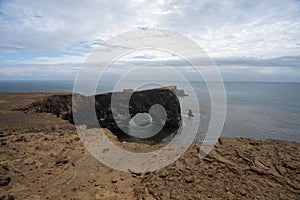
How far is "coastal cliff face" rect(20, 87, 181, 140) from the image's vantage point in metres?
28.2

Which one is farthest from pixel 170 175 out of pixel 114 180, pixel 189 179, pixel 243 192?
pixel 243 192

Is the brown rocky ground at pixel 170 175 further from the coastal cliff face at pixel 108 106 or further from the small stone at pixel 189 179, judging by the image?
the coastal cliff face at pixel 108 106

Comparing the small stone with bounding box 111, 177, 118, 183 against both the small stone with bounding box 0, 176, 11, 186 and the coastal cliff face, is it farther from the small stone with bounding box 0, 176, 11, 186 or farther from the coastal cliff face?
the coastal cliff face

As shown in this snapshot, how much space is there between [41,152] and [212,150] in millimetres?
9141

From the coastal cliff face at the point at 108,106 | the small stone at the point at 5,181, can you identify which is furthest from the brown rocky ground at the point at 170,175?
the coastal cliff face at the point at 108,106

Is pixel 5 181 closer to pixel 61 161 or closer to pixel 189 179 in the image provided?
pixel 61 161

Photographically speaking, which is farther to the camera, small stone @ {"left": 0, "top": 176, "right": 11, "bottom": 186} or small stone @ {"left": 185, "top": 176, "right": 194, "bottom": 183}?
small stone @ {"left": 0, "top": 176, "right": 11, "bottom": 186}

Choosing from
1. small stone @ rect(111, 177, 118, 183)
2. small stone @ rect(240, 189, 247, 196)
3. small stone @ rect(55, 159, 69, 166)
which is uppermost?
small stone @ rect(240, 189, 247, 196)

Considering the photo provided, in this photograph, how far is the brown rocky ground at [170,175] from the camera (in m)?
6.95

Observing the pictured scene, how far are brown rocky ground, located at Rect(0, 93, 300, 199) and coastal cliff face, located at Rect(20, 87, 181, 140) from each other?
15.7 m

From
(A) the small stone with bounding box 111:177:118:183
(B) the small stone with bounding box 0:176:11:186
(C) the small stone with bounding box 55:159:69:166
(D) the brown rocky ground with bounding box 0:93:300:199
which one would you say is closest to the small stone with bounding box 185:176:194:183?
(D) the brown rocky ground with bounding box 0:93:300:199

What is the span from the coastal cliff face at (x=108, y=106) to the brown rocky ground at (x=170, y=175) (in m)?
15.7

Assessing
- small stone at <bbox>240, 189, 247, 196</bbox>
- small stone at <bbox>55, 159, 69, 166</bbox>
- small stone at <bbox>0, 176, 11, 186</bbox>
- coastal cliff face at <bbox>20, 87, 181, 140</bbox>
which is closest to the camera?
small stone at <bbox>240, 189, 247, 196</bbox>

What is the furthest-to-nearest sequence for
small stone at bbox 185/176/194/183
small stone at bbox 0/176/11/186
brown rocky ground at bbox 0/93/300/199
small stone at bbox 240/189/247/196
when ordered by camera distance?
small stone at bbox 0/176/11/186, small stone at bbox 185/176/194/183, brown rocky ground at bbox 0/93/300/199, small stone at bbox 240/189/247/196
